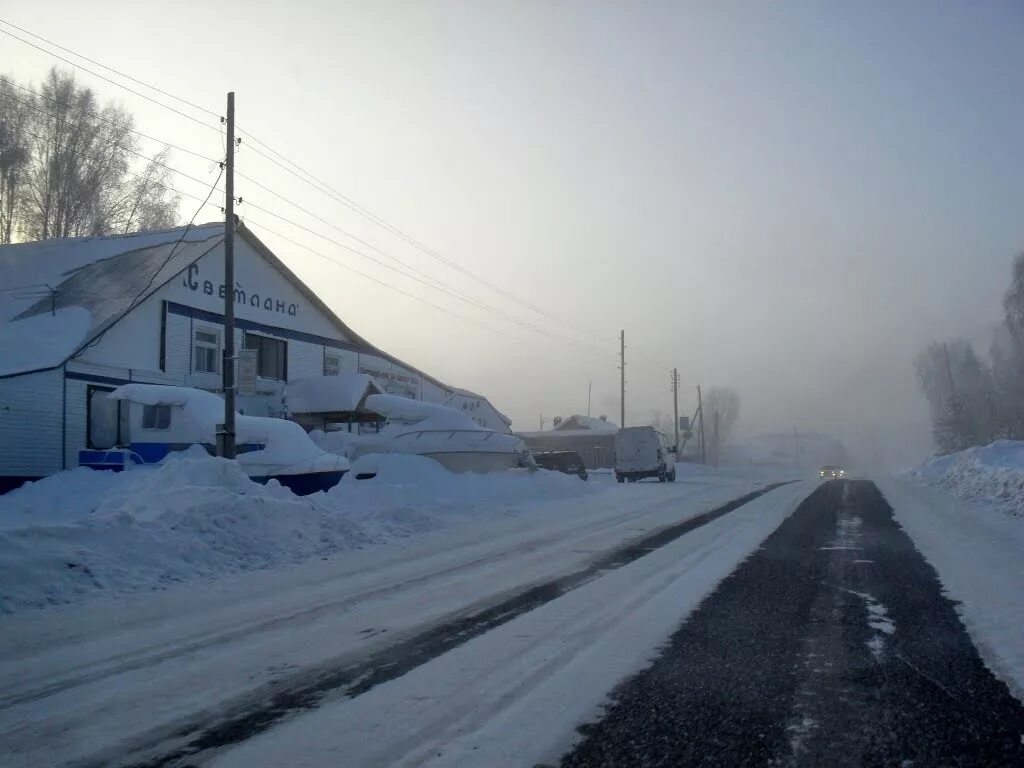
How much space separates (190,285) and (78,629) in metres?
21.8

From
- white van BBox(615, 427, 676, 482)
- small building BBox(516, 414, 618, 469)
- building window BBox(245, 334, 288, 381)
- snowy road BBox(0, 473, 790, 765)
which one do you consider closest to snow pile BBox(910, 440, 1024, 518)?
white van BBox(615, 427, 676, 482)

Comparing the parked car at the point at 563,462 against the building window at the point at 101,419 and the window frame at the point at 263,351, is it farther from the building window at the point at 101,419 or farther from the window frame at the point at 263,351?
the building window at the point at 101,419

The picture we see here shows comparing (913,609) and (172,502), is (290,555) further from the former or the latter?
(913,609)

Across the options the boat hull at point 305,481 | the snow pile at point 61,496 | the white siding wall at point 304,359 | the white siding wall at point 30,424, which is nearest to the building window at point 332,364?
the white siding wall at point 304,359

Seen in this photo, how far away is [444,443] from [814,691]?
19927 millimetres

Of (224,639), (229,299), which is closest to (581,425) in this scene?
(229,299)

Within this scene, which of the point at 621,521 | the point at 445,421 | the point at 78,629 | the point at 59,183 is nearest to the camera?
the point at 78,629

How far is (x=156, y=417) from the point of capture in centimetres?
2005

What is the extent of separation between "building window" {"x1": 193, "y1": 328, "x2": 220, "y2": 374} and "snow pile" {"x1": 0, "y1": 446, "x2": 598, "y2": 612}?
9619 millimetres

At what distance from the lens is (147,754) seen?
4.14 meters

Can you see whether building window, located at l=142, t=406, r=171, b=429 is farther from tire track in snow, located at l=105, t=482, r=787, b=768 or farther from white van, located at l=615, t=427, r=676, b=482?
white van, located at l=615, t=427, r=676, b=482

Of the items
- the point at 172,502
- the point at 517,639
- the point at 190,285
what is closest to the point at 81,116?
the point at 190,285

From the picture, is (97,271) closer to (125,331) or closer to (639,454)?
(125,331)

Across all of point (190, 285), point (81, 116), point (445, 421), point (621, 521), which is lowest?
point (621, 521)
